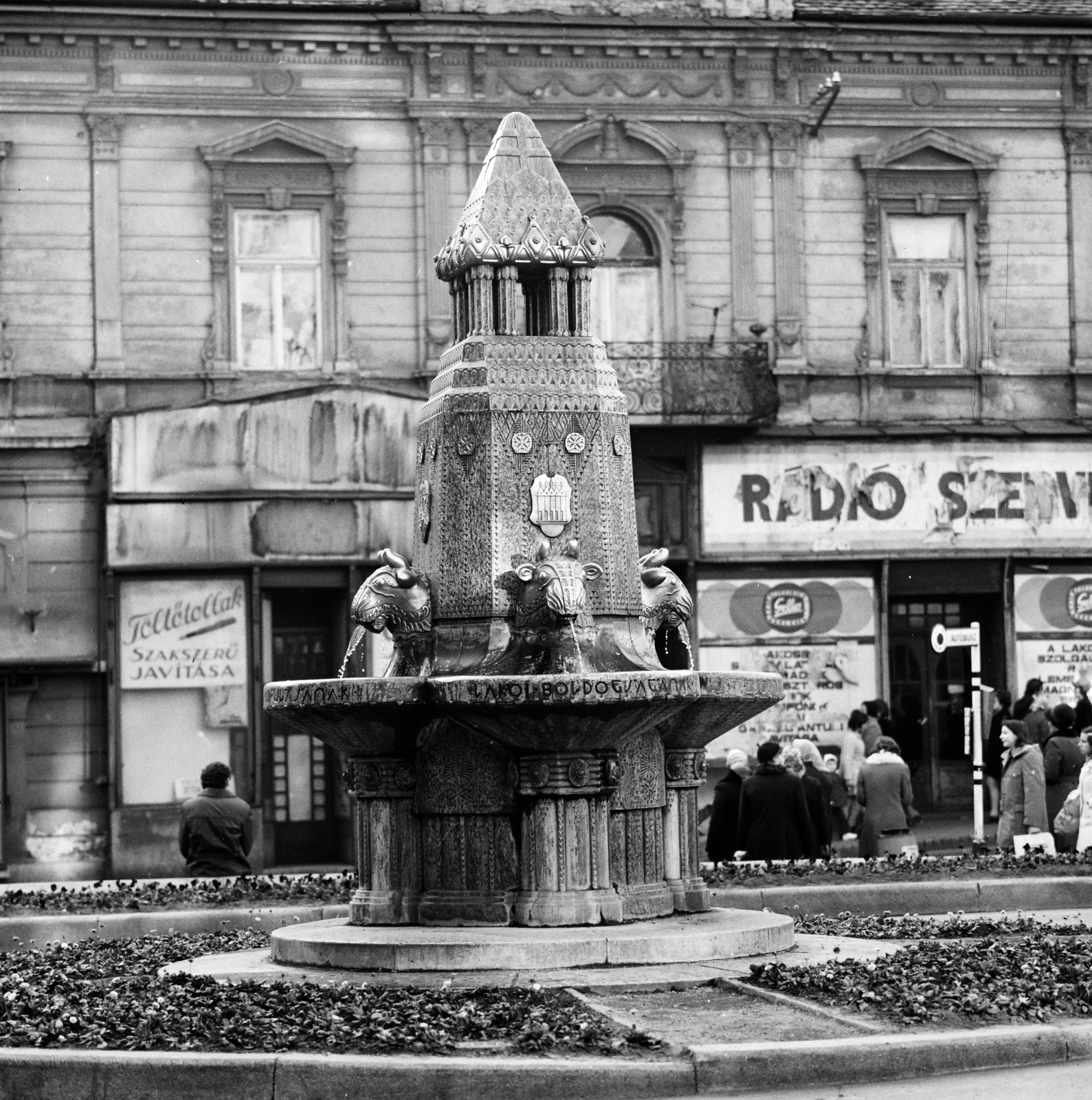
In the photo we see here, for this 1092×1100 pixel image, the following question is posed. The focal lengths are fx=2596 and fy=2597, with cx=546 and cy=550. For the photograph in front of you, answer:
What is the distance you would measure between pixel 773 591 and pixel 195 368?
7174mm

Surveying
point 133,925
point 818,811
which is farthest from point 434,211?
point 133,925

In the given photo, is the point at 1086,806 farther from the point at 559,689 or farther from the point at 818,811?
the point at 559,689

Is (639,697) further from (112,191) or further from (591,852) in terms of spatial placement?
(112,191)

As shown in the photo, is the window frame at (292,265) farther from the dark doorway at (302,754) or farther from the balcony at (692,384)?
the balcony at (692,384)

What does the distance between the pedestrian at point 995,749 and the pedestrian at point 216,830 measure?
9870 mm

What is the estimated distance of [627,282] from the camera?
101 ft

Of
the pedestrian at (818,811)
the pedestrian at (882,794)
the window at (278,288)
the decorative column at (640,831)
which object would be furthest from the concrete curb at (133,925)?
the window at (278,288)

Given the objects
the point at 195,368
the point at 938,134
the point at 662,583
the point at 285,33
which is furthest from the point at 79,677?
the point at 662,583

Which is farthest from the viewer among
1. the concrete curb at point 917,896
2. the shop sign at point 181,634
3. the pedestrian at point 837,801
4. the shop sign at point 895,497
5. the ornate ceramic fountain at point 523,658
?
the shop sign at point 895,497

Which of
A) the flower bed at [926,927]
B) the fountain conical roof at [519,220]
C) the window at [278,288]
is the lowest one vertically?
the flower bed at [926,927]

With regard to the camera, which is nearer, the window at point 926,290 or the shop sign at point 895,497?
the shop sign at point 895,497

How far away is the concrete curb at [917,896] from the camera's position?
16.5 meters

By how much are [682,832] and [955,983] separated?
8.64ft

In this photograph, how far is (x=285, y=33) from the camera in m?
29.9
